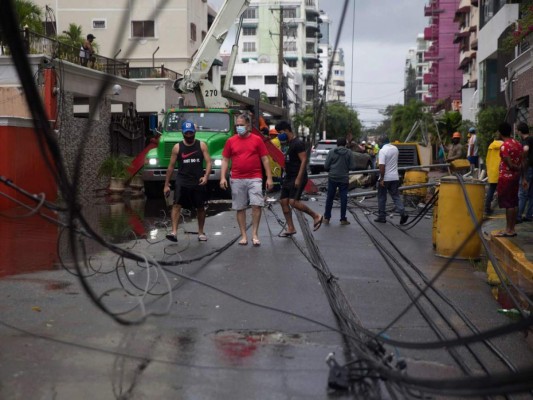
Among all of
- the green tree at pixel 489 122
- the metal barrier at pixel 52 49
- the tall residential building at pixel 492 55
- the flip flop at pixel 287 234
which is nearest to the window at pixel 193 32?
the tall residential building at pixel 492 55

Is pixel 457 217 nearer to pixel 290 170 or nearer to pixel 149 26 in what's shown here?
pixel 290 170

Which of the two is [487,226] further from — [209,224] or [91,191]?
[91,191]

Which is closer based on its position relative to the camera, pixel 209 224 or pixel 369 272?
pixel 369 272

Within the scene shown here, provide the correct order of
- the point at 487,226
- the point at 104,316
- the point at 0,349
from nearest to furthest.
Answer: the point at 0,349 < the point at 104,316 < the point at 487,226

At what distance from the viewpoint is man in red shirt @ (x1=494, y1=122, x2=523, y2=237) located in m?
11.3

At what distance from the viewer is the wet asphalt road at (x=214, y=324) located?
5.35 meters

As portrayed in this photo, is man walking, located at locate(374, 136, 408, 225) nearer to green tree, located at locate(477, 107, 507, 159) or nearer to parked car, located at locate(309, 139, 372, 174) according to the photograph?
green tree, located at locate(477, 107, 507, 159)

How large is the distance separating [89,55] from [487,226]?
577 inches

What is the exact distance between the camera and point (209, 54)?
2442cm

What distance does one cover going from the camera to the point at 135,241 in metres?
12.3

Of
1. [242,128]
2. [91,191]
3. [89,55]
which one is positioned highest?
[89,55]

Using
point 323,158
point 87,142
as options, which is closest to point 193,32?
point 323,158

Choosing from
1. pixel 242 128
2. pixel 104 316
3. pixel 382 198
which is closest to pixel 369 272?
pixel 242 128

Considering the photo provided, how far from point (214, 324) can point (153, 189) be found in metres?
14.7
